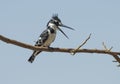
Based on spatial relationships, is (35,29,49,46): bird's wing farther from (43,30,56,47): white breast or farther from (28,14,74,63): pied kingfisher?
(43,30,56,47): white breast

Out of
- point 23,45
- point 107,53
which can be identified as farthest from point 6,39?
point 107,53

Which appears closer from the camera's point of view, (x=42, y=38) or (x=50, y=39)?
(x=50, y=39)

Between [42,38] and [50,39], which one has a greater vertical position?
[50,39]

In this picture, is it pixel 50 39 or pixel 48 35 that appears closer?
pixel 50 39

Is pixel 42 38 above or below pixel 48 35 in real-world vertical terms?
below

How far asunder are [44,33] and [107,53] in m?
6.48

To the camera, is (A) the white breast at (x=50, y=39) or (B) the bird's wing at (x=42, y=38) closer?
(A) the white breast at (x=50, y=39)

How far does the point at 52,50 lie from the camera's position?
5.92 m

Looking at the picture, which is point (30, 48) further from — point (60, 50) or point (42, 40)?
point (42, 40)

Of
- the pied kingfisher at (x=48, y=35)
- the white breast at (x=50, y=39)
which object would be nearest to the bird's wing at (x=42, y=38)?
the pied kingfisher at (x=48, y=35)

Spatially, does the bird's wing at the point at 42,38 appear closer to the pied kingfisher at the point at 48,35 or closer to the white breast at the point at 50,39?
the pied kingfisher at the point at 48,35

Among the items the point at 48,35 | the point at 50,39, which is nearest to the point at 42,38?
the point at 48,35

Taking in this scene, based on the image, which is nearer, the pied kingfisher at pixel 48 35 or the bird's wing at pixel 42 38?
the pied kingfisher at pixel 48 35

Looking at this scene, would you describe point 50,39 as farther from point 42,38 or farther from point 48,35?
point 42,38
